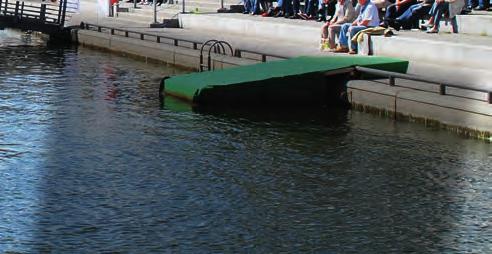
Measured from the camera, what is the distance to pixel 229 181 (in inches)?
483

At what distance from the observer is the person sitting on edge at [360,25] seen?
76.4 feet

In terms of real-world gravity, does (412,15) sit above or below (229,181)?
above

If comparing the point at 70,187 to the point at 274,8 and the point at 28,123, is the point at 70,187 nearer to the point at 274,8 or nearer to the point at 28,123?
the point at 28,123

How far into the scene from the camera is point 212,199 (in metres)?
11.3

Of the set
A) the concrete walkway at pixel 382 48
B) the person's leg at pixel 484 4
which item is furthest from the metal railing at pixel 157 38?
the person's leg at pixel 484 4

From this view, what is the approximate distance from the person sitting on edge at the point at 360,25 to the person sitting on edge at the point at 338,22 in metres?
0.42

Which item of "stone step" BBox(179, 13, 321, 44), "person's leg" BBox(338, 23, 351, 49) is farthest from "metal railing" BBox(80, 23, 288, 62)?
"stone step" BBox(179, 13, 321, 44)

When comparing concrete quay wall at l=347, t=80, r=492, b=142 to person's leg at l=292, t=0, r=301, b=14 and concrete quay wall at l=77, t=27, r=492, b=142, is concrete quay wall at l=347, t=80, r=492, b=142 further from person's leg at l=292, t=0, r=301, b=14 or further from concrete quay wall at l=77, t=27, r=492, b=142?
person's leg at l=292, t=0, r=301, b=14

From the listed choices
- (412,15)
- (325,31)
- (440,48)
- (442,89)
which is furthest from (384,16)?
(442,89)

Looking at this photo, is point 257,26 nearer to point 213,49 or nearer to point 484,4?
point 213,49

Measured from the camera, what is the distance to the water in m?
9.82

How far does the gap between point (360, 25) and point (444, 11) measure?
2.20 m

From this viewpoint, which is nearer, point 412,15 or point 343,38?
point 343,38

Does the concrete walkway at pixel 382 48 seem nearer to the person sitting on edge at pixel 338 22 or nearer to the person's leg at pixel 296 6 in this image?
the person sitting on edge at pixel 338 22
